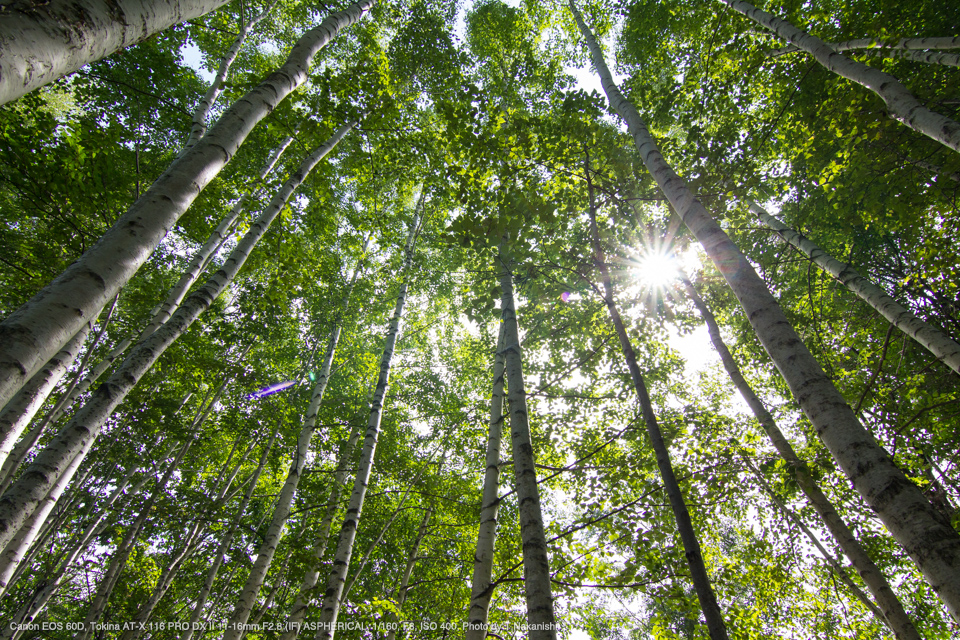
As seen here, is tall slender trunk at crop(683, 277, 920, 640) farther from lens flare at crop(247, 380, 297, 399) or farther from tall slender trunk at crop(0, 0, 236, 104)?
lens flare at crop(247, 380, 297, 399)

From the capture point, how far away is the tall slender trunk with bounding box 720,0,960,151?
9.73 feet

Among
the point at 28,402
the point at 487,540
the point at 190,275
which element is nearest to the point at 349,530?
the point at 487,540

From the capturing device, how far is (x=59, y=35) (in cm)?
121

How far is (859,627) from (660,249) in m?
7.68

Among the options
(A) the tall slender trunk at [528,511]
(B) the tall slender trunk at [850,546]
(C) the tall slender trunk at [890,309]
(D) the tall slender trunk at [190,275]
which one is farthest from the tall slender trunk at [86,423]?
(C) the tall slender trunk at [890,309]

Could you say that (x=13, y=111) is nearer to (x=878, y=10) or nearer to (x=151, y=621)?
(x=151, y=621)

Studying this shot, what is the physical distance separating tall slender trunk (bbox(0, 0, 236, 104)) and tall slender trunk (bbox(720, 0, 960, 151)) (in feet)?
17.3

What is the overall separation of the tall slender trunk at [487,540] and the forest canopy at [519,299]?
3 centimetres

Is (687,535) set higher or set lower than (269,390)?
lower

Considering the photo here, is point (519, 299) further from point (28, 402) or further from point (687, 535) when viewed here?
point (28, 402)

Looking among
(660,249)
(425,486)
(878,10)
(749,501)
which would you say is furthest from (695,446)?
(878,10)

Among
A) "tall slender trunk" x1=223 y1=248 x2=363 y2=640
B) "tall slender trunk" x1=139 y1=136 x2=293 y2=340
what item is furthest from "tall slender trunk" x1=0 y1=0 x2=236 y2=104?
"tall slender trunk" x1=223 y1=248 x2=363 y2=640

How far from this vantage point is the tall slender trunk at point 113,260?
1.20 m

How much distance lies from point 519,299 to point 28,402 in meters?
5.80
